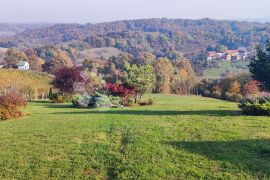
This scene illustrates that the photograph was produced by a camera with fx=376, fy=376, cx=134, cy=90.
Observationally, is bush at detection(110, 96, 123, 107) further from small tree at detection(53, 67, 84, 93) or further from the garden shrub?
the garden shrub

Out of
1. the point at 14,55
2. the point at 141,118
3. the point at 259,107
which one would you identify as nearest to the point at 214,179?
the point at 141,118

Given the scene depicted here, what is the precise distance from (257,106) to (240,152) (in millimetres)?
7559

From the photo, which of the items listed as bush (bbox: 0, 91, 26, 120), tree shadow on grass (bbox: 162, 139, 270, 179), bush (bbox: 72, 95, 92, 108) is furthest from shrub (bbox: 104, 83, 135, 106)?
tree shadow on grass (bbox: 162, 139, 270, 179)

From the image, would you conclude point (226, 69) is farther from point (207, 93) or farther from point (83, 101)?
point (83, 101)

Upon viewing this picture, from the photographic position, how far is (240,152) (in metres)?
11.4

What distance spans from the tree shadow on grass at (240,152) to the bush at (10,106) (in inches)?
408

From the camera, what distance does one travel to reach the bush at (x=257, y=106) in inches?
713

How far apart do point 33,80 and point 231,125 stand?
209 ft

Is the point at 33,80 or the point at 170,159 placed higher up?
the point at 170,159

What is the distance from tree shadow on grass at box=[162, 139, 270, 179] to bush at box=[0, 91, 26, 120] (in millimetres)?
10366

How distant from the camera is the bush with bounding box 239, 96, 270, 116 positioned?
18.1 m

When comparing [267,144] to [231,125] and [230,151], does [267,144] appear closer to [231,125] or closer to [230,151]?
[230,151]

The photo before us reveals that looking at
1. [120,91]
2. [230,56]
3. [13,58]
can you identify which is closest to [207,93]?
[120,91]

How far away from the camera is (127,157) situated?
1109 cm
